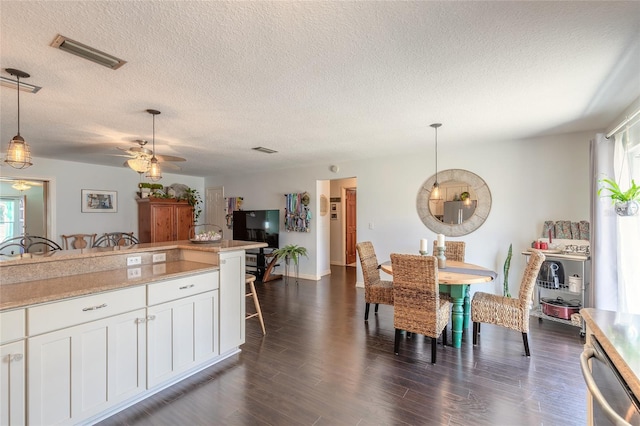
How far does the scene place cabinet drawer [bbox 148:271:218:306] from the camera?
7.30 ft

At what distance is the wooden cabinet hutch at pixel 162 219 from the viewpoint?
20.6 feet

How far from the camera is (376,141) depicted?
4195mm

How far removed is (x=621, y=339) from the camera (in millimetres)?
1076

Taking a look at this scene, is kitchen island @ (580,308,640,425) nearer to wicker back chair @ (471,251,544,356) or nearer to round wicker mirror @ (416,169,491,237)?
wicker back chair @ (471,251,544,356)

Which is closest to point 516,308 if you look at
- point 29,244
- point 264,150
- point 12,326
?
point 12,326

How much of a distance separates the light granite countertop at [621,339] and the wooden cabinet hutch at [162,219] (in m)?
6.91

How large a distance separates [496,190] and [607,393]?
3.76 meters

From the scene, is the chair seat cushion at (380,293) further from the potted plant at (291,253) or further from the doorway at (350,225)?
the doorway at (350,225)

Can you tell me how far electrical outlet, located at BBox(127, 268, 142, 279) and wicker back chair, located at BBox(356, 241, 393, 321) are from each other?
232 cm

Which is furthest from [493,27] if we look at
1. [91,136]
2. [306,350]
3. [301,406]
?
[91,136]

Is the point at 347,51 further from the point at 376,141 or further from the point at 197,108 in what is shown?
the point at 376,141

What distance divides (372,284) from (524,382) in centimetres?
171

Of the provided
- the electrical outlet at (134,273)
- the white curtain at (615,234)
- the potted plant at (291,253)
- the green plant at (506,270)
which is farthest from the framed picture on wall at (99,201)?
the white curtain at (615,234)

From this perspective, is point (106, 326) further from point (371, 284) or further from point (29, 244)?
point (29, 244)
